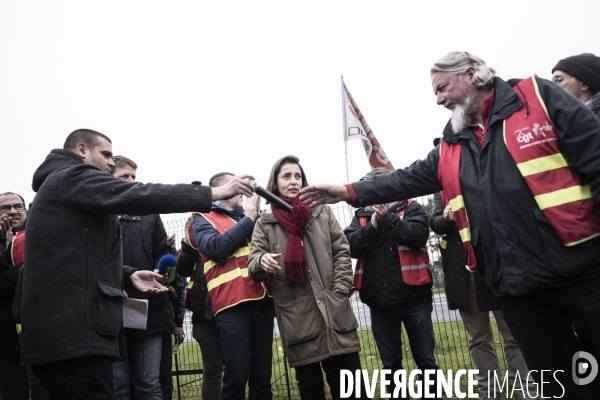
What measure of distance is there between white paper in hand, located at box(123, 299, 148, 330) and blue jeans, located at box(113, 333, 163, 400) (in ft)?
3.75

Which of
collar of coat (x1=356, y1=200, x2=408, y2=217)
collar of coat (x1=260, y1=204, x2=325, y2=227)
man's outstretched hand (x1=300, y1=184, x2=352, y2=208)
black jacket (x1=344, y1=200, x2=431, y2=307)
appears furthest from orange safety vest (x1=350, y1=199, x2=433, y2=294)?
man's outstretched hand (x1=300, y1=184, x2=352, y2=208)

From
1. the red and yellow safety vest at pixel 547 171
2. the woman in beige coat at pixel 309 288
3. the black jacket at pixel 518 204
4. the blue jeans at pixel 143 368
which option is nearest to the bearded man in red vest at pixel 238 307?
the woman in beige coat at pixel 309 288

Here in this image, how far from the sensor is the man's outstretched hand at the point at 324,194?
13.3 feet

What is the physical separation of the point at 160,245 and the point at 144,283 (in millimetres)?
1355

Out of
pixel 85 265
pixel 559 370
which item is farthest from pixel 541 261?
pixel 85 265

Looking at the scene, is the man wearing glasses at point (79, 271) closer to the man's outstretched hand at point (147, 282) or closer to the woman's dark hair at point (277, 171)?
the man's outstretched hand at point (147, 282)

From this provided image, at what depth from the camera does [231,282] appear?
4891 mm

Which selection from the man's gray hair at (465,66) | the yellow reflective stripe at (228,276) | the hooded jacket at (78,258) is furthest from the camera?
the yellow reflective stripe at (228,276)

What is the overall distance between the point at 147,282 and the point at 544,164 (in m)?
2.77

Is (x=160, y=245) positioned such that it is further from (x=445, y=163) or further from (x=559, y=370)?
(x=559, y=370)

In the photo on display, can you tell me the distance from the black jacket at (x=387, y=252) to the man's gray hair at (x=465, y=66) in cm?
185

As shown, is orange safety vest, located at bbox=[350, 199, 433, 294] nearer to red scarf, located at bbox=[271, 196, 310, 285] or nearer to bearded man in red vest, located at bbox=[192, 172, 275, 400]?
red scarf, located at bbox=[271, 196, 310, 285]

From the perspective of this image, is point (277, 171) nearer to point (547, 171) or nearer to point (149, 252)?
point (149, 252)

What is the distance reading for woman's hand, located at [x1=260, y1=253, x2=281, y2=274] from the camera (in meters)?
4.47
